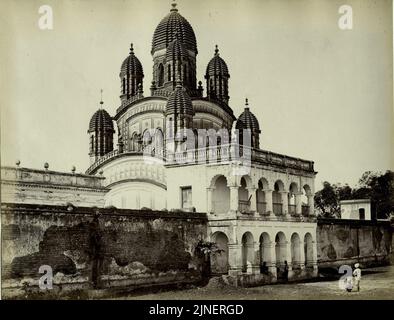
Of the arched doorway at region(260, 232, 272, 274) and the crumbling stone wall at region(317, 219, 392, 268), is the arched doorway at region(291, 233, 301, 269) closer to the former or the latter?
the arched doorway at region(260, 232, 272, 274)

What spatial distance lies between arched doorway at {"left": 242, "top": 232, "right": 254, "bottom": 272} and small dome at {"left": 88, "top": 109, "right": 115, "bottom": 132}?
7.45 meters

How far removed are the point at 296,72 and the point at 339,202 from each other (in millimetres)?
14062

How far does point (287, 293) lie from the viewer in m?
17.2

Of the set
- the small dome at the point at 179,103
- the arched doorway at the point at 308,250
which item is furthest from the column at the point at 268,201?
the small dome at the point at 179,103

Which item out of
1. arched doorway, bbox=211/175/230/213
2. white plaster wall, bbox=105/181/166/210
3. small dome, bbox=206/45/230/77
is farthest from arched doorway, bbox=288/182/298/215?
small dome, bbox=206/45/230/77

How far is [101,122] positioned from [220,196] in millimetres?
6599

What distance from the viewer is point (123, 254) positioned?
15945 millimetres

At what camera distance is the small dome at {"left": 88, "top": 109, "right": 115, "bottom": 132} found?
78.5 ft

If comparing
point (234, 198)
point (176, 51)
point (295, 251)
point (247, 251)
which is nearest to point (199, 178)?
point (234, 198)

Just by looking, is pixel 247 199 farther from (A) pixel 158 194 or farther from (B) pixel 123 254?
(B) pixel 123 254

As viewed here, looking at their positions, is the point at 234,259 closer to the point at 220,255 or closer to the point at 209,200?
the point at 220,255

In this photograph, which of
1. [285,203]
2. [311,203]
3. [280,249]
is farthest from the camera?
[311,203]
